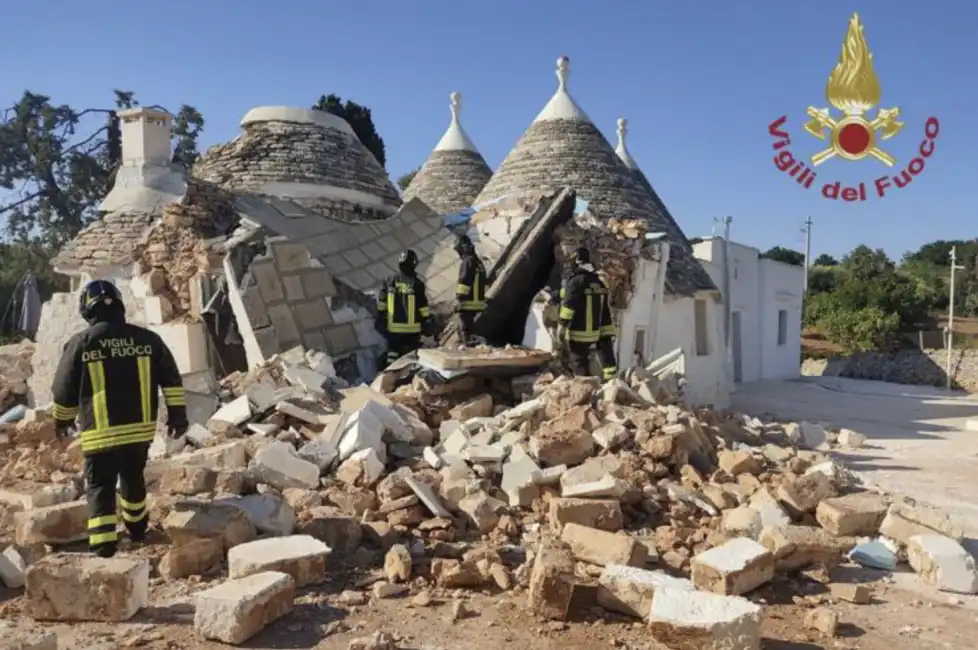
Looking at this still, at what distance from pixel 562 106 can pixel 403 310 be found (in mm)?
7391

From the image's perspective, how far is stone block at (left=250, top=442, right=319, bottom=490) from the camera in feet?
17.2

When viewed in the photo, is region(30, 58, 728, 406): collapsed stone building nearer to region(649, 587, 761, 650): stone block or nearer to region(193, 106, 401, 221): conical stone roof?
region(193, 106, 401, 221): conical stone roof

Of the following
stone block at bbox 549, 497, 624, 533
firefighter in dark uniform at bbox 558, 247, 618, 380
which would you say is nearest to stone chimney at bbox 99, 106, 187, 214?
firefighter in dark uniform at bbox 558, 247, 618, 380

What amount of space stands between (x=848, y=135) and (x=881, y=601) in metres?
8.62

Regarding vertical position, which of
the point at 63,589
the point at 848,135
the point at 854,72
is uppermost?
the point at 854,72

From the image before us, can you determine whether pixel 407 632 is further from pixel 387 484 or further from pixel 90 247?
pixel 90 247

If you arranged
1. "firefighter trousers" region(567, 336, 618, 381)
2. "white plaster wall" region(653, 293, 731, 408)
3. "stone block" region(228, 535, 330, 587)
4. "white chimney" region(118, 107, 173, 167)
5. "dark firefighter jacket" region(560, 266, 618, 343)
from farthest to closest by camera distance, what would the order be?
"white chimney" region(118, 107, 173, 167) < "white plaster wall" region(653, 293, 731, 408) < "firefighter trousers" region(567, 336, 618, 381) < "dark firefighter jacket" region(560, 266, 618, 343) < "stone block" region(228, 535, 330, 587)

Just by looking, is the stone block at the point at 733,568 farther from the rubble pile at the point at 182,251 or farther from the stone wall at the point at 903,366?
the stone wall at the point at 903,366

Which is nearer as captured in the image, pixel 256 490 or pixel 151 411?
pixel 151 411

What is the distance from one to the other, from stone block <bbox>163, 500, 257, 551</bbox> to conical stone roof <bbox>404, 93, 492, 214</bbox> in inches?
526

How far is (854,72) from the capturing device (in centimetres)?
1133

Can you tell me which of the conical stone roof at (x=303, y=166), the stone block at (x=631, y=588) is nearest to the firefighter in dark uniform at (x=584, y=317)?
the stone block at (x=631, y=588)

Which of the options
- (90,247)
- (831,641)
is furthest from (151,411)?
(90,247)

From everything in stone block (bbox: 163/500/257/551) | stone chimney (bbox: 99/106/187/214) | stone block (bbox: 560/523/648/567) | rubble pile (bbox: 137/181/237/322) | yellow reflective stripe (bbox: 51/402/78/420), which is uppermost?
stone chimney (bbox: 99/106/187/214)
